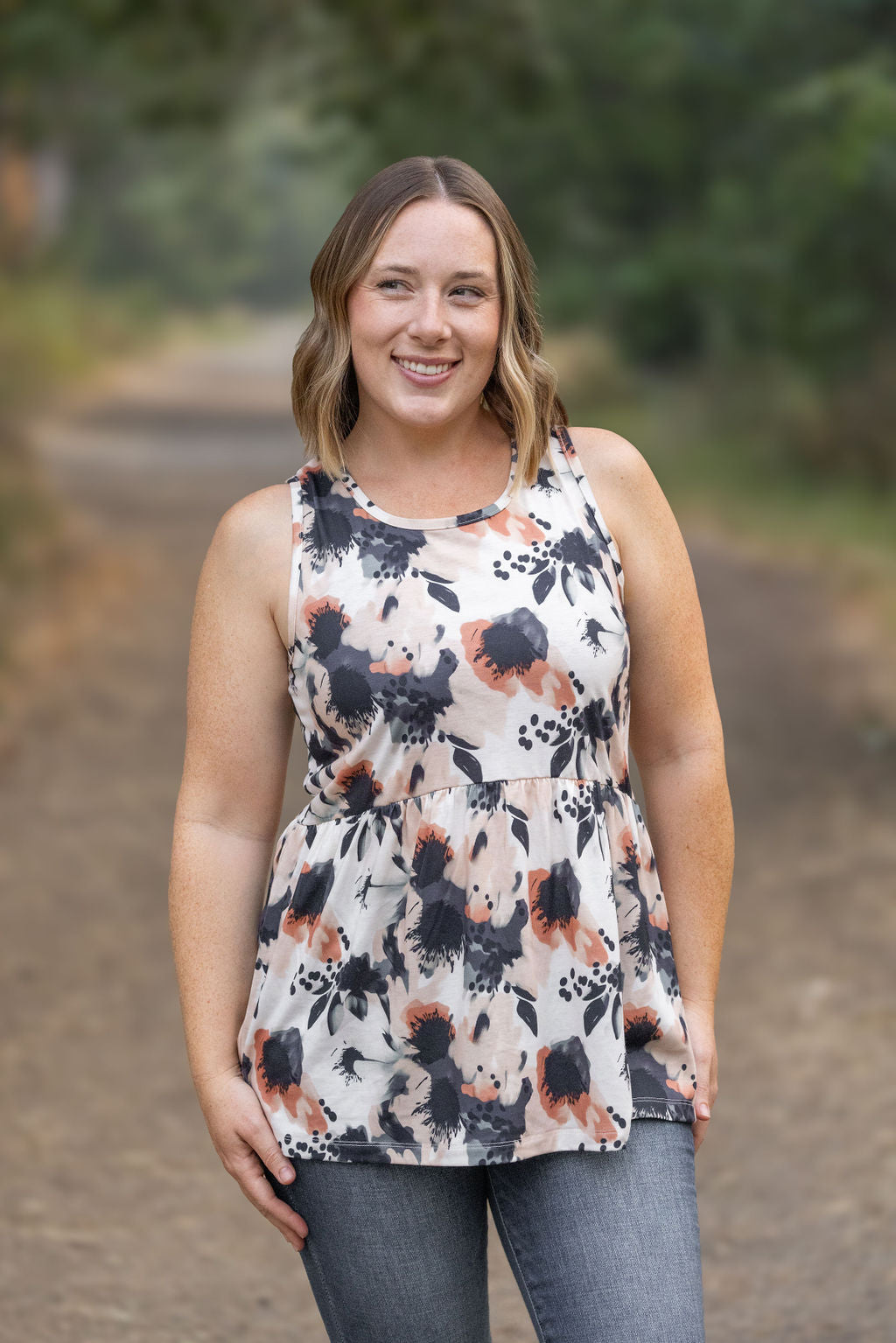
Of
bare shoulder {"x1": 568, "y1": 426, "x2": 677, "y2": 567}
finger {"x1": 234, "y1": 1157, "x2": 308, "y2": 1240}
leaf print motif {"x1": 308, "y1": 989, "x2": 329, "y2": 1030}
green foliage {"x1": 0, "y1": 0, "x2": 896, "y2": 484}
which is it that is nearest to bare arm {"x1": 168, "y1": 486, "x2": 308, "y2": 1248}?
finger {"x1": 234, "y1": 1157, "x2": 308, "y2": 1240}

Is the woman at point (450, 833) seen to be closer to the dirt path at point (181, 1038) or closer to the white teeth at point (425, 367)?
the white teeth at point (425, 367)

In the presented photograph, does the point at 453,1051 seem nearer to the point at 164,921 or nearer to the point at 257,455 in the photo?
the point at 164,921

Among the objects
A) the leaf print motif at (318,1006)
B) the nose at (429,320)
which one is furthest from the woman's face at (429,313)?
the leaf print motif at (318,1006)

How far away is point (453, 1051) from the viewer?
1.75 m

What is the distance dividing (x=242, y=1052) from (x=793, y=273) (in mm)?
8042

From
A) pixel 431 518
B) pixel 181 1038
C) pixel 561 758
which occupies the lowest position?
pixel 181 1038

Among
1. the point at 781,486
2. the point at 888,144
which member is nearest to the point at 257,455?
the point at 781,486

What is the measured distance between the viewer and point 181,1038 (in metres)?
5.01

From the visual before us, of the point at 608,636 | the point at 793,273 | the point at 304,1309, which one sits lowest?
the point at 304,1309

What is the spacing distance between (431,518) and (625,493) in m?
0.23

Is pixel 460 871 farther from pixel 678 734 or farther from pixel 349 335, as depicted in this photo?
pixel 349 335

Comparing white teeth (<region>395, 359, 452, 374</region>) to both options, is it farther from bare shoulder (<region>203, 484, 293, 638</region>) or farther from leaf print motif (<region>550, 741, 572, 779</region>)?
leaf print motif (<region>550, 741, 572, 779</region>)

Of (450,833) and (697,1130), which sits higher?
(450,833)

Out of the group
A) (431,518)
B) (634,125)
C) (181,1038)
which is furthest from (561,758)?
(634,125)
